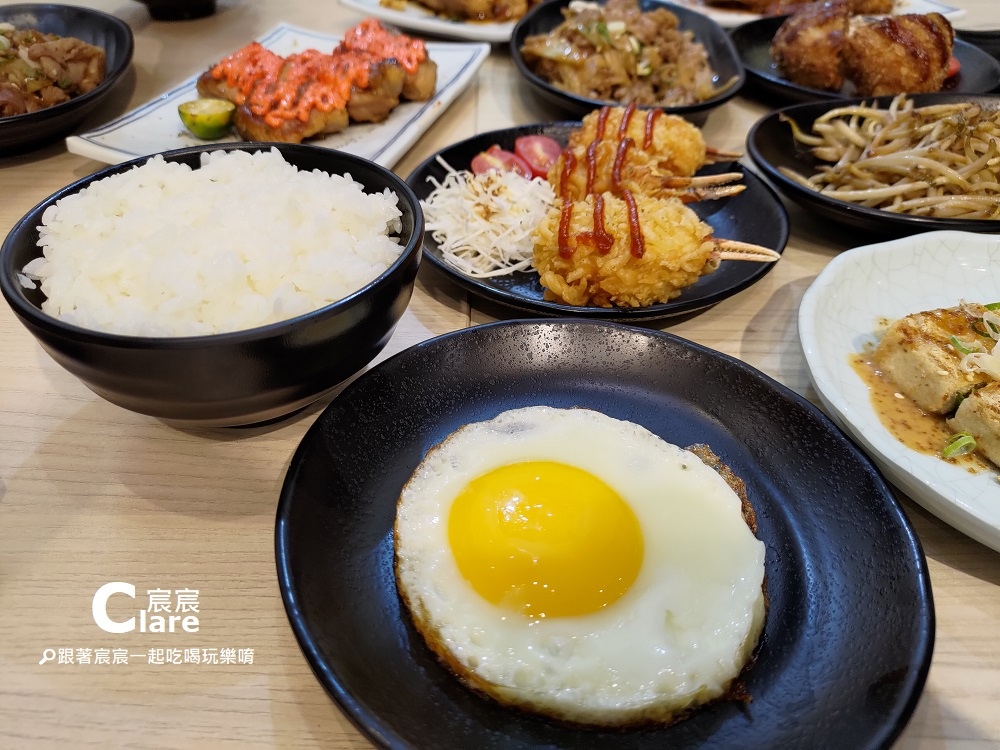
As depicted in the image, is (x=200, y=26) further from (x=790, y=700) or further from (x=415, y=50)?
(x=790, y=700)

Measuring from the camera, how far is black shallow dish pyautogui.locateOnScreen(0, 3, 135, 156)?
114 inches

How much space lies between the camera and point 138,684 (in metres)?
1.33

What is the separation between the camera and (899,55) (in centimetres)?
351

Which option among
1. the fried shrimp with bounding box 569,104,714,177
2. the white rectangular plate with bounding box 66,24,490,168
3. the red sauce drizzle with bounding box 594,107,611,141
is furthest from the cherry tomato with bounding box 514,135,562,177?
the white rectangular plate with bounding box 66,24,490,168

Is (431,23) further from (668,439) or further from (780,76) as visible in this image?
(668,439)

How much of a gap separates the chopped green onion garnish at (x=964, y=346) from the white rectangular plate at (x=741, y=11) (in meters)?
3.52

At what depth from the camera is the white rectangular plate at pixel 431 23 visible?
434 cm

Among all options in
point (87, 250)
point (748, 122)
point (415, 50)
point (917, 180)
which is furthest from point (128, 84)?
point (917, 180)

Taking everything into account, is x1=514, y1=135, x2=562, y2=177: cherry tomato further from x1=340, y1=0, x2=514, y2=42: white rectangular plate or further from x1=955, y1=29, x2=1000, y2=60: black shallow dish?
x1=955, y1=29, x2=1000, y2=60: black shallow dish

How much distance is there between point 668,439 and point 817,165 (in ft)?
7.04

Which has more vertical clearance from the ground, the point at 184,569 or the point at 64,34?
the point at 64,34

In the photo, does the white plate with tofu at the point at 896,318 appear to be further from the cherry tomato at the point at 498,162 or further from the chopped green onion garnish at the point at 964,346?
the cherry tomato at the point at 498,162

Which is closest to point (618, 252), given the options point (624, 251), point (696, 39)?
point (624, 251)

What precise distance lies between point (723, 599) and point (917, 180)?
232cm
